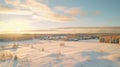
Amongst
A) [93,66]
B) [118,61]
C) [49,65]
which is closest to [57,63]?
[49,65]

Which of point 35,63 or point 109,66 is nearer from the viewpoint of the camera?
point 109,66

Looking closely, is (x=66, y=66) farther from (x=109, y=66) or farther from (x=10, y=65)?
(x=10, y=65)

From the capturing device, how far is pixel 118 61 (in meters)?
6.92

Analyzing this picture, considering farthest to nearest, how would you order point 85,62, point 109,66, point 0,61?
point 0,61 < point 85,62 < point 109,66

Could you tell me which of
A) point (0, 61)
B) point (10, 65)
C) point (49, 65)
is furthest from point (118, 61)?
point (0, 61)

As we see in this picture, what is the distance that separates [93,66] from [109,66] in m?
0.58

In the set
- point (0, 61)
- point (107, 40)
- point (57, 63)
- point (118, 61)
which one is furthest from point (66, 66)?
point (107, 40)

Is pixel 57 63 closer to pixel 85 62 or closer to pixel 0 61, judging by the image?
pixel 85 62

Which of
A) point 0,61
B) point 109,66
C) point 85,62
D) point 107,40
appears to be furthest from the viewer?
point 107,40

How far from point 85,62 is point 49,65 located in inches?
57.3

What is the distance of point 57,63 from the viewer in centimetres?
692

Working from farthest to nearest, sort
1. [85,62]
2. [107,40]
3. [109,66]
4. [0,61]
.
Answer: [107,40], [0,61], [85,62], [109,66]

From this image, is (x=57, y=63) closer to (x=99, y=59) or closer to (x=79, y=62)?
(x=79, y=62)

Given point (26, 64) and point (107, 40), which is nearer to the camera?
point (26, 64)
